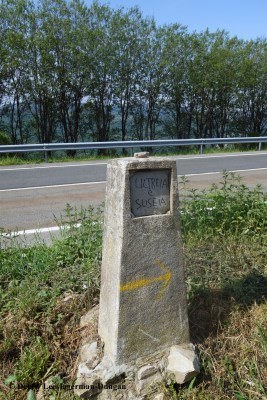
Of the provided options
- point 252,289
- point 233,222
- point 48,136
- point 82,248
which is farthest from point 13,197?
point 48,136

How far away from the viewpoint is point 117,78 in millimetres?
17969

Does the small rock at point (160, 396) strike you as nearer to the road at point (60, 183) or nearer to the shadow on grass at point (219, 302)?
the shadow on grass at point (219, 302)

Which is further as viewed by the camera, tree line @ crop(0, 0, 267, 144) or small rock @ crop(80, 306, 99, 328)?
tree line @ crop(0, 0, 267, 144)

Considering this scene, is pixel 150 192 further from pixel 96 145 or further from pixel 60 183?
pixel 96 145

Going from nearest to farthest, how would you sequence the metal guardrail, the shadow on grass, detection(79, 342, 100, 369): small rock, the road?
detection(79, 342, 100, 369): small rock, the shadow on grass, the road, the metal guardrail

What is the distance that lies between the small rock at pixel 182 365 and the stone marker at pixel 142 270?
0.04 feet

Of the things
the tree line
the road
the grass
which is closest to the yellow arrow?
the grass

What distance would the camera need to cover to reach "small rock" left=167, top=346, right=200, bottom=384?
7.18 ft

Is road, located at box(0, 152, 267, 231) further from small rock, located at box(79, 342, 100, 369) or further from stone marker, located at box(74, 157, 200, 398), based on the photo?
stone marker, located at box(74, 157, 200, 398)

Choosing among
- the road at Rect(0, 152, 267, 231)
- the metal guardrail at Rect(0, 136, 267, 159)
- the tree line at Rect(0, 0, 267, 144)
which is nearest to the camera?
the road at Rect(0, 152, 267, 231)

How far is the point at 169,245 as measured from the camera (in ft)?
7.67

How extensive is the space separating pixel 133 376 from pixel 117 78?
1723 centimetres

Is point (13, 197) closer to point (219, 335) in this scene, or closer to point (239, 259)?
point (239, 259)

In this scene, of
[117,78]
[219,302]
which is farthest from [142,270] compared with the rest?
[117,78]
